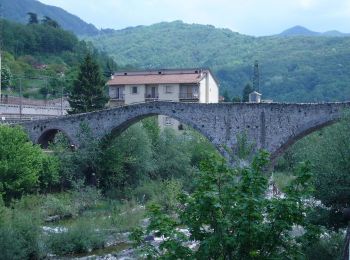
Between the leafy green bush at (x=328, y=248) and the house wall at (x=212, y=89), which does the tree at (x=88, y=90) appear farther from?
the leafy green bush at (x=328, y=248)

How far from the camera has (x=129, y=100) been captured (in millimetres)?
46656

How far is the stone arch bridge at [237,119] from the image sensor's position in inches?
997

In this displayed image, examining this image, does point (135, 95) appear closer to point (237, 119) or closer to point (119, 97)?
point (119, 97)

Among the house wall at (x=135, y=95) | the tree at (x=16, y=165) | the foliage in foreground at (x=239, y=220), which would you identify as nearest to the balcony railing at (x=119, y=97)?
the house wall at (x=135, y=95)

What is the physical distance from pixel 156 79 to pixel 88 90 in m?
5.89

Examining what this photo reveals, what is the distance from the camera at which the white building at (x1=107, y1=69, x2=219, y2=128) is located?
4375 cm

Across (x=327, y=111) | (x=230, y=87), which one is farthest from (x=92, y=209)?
(x=230, y=87)

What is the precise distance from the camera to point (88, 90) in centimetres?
4253

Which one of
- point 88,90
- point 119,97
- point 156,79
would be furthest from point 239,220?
point 119,97

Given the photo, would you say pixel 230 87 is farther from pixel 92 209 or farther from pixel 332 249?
pixel 332 249

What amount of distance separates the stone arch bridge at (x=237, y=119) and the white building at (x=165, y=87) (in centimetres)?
1093

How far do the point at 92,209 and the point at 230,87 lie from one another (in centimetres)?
5565

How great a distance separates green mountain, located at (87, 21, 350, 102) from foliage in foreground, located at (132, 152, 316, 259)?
51.5 metres

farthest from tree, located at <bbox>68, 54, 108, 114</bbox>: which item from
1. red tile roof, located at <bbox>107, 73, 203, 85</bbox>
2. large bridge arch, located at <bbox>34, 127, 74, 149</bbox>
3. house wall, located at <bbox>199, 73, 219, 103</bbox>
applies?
house wall, located at <bbox>199, 73, 219, 103</bbox>
